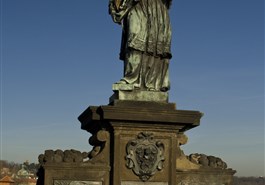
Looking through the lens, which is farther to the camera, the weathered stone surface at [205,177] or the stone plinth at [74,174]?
the weathered stone surface at [205,177]

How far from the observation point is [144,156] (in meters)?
10.8

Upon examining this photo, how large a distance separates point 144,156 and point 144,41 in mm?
2232

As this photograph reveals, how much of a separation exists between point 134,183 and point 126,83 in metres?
1.86

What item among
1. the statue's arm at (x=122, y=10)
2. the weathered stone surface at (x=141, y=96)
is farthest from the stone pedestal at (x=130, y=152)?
the statue's arm at (x=122, y=10)

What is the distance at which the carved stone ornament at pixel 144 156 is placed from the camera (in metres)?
10.8

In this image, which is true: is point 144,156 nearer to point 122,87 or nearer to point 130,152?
point 130,152

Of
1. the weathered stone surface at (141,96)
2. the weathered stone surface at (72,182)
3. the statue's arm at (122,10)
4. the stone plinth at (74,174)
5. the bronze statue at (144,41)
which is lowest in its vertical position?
the weathered stone surface at (72,182)

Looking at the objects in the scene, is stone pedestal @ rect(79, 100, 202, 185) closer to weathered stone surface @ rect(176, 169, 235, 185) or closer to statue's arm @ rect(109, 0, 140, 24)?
weathered stone surface @ rect(176, 169, 235, 185)

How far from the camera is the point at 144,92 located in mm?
11320

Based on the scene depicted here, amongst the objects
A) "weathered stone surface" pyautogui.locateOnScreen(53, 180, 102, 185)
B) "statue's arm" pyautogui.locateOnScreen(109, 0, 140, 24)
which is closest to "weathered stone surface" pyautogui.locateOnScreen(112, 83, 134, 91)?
"statue's arm" pyautogui.locateOnScreen(109, 0, 140, 24)

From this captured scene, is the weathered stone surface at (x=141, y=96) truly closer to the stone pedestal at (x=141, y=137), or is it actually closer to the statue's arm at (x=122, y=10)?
the stone pedestal at (x=141, y=137)

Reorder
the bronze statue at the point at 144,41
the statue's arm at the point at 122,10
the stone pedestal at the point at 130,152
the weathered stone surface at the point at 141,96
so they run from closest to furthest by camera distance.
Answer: the stone pedestal at the point at 130,152, the weathered stone surface at the point at 141,96, the bronze statue at the point at 144,41, the statue's arm at the point at 122,10

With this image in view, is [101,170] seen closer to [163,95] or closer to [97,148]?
[97,148]

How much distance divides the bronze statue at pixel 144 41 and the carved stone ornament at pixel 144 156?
1.07m
